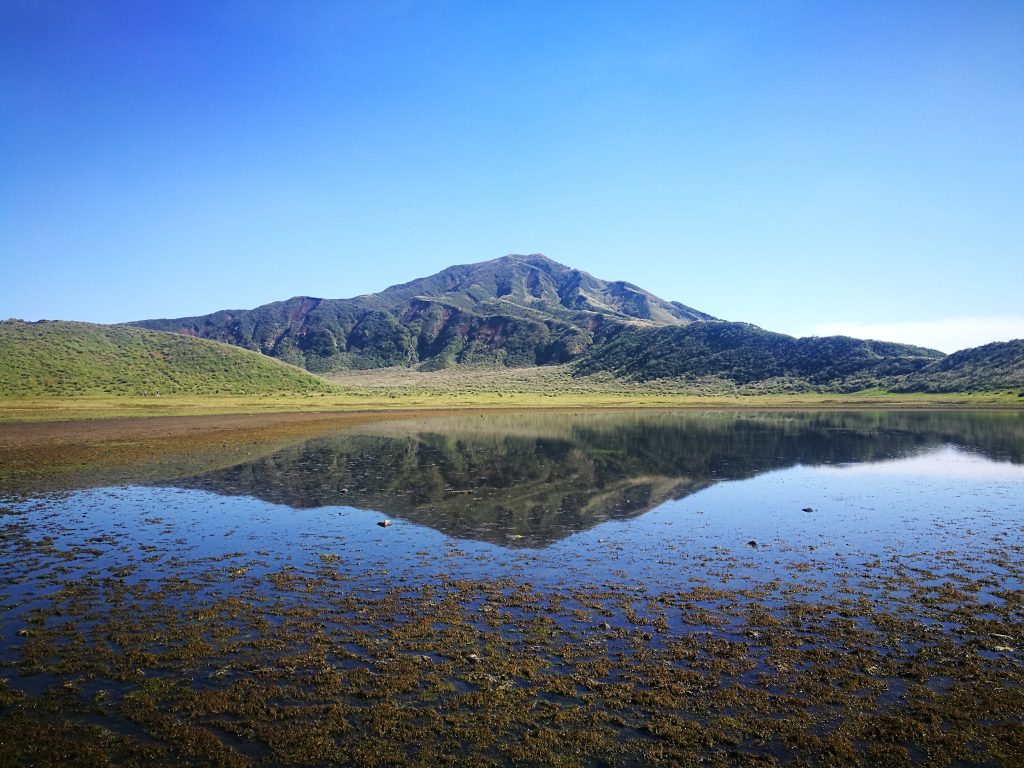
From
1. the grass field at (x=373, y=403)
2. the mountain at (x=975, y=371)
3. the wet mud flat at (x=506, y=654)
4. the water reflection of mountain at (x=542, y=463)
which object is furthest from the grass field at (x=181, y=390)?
the wet mud flat at (x=506, y=654)

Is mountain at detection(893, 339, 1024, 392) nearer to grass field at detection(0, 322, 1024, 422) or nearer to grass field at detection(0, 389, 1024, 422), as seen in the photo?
grass field at detection(0, 322, 1024, 422)

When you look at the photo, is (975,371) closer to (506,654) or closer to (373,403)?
(373,403)

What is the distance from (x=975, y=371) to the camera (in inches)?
6363

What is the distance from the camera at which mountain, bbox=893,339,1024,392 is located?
149875 mm

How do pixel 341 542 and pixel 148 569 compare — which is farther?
pixel 341 542

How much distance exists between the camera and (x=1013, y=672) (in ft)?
42.9

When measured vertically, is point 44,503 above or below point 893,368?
below

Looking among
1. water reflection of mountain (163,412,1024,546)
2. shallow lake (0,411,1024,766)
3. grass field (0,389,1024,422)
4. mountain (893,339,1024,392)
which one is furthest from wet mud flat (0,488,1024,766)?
mountain (893,339,1024,392)

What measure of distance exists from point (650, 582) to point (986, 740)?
32.4ft

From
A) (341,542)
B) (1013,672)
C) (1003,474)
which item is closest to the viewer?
(1013,672)

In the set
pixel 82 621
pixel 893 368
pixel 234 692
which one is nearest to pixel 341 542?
pixel 82 621

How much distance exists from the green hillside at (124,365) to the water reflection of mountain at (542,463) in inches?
2467

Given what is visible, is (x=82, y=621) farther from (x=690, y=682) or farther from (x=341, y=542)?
(x=690, y=682)

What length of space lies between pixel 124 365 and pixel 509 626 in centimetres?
13736
